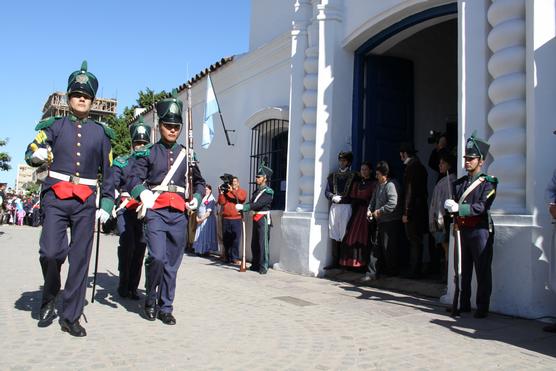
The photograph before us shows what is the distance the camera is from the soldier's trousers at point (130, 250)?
6.29m

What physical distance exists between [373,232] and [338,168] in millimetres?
1212

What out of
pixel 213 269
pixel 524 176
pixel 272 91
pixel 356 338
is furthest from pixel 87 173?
pixel 272 91

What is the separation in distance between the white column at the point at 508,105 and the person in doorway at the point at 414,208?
5.72 feet

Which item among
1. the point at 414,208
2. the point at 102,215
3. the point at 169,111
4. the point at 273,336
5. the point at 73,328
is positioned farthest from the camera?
the point at 414,208

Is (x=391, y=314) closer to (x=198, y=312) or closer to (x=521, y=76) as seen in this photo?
(x=198, y=312)

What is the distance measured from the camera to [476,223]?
18.4ft

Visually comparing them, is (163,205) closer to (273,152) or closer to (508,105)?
(508,105)

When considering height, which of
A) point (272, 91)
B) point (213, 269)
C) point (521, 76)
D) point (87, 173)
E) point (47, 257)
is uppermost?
point (272, 91)

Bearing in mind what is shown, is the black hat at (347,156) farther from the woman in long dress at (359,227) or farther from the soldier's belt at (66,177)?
the soldier's belt at (66,177)

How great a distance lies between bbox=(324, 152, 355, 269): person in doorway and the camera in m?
8.30

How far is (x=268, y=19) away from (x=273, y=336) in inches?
369

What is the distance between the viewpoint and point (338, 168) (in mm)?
8648

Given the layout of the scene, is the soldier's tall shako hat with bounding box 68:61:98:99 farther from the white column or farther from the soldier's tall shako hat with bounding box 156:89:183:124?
the white column

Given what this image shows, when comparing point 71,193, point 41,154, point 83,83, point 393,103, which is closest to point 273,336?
point 71,193
